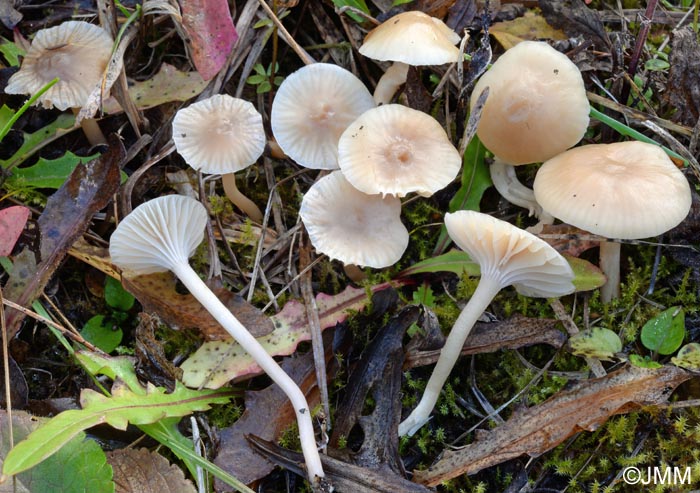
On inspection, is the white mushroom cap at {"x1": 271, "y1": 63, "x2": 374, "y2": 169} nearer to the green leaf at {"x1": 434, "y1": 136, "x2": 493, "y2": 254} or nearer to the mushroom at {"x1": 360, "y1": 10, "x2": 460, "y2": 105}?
the mushroom at {"x1": 360, "y1": 10, "x2": 460, "y2": 105}

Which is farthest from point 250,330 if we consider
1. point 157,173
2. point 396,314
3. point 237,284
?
point 157,173

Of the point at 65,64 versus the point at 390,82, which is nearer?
the point at 65,64

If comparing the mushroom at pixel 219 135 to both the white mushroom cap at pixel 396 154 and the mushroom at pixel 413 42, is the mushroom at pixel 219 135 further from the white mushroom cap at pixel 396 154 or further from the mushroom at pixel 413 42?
the mushroom at pixel 413 42

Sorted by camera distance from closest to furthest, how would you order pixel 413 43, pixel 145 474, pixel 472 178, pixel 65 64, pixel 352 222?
pixel 145 474 < pixel 413 43 < pixel 352 222 < pixel 65 64 < pixel 472 178

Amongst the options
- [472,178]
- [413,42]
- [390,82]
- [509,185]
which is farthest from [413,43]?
[509,185]

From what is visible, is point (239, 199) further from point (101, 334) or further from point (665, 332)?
point (665, 332)

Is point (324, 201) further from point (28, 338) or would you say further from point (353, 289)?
point (28, 338)

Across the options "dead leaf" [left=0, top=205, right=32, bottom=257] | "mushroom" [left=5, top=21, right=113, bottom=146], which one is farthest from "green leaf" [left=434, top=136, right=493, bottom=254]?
"dead leaf" [left=0, top=205, right=32, bottom=257]
